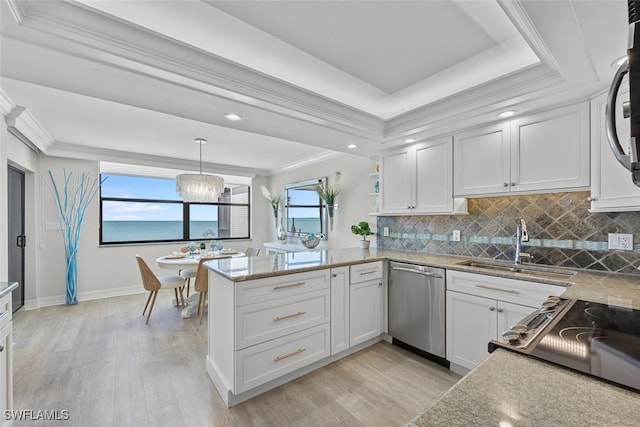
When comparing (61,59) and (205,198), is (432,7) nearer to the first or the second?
(61,59)

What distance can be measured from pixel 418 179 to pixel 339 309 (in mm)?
1608

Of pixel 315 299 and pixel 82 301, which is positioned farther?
pixel 82 301

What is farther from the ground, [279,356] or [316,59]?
[316,59]

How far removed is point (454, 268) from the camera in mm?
2354

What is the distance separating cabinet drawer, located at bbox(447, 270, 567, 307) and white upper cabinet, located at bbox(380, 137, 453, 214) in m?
0.73

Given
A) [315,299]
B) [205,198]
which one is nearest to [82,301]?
[205,198]

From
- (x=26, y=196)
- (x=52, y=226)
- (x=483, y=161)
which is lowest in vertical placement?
(x=52, y=226)

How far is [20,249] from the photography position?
3.90 m

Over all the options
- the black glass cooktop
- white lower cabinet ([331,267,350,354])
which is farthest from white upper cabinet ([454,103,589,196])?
white lower cabinet ([331,267,350,354])

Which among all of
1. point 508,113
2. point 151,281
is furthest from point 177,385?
point 508,113

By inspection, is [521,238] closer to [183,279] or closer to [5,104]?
[183,279]

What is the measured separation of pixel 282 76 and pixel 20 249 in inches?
177

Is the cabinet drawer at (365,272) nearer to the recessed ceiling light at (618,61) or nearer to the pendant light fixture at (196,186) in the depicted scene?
the recessed ceiling light at (618,61)

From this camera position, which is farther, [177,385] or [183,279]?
[183,279]
